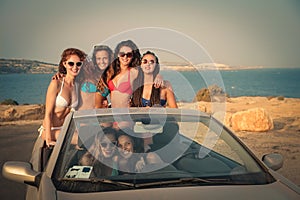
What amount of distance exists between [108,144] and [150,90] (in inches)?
66.3

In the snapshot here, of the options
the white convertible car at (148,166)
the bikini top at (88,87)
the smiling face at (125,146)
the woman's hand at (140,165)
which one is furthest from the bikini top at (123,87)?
the woman's hand at (140,165)

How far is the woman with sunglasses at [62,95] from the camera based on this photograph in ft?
16.8

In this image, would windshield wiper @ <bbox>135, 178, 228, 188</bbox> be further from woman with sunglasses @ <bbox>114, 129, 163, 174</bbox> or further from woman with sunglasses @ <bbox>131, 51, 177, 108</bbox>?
woman with sunglasses @ <bbox>131, 51, 177, 108</bbox>

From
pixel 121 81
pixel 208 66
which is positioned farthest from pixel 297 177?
pixel 121 81

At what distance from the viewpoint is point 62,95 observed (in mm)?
5285

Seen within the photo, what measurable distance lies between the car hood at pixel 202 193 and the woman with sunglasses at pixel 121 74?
2603 mm

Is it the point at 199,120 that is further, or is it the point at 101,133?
the point at 199,120

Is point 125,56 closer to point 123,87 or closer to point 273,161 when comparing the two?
point 123,87

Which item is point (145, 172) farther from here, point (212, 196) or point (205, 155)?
point (205, 155)

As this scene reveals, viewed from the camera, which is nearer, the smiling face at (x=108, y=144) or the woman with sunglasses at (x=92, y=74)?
the smiling face at (x=108, y=144)

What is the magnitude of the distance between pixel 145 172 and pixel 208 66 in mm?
2584

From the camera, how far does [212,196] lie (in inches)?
107

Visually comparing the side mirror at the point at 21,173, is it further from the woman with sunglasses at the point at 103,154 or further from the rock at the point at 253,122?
the rock at the point at 253,122

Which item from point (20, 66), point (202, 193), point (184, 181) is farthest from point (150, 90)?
point (20, 66)
